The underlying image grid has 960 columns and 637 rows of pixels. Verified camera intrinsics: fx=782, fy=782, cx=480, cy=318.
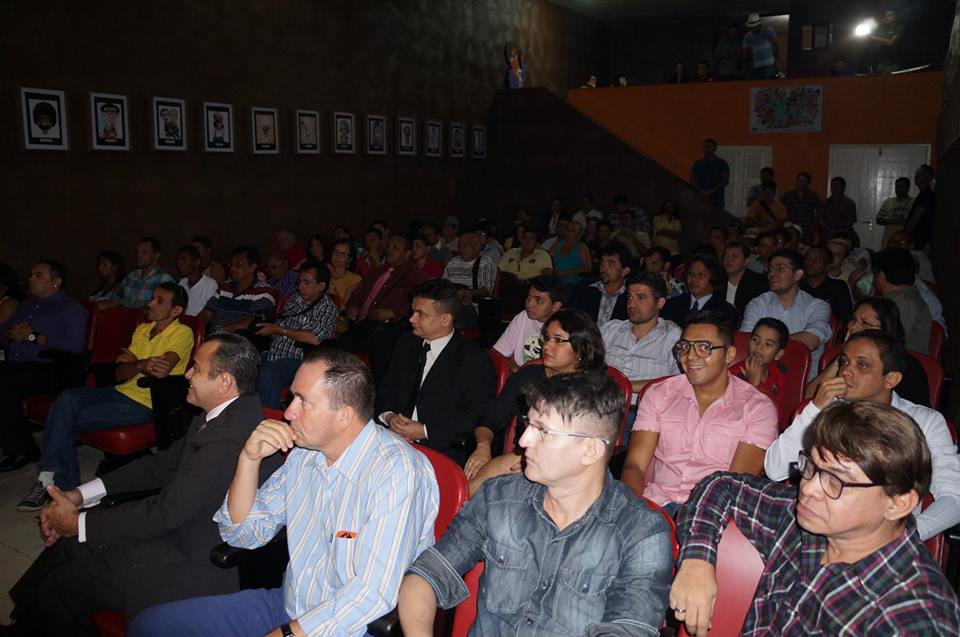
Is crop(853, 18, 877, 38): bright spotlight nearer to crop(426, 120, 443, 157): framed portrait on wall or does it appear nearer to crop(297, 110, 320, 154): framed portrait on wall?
crop(426, 120, 443, 157): framed portrait on wall

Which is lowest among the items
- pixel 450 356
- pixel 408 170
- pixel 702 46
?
pixel 450 356

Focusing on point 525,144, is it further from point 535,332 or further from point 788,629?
point 788,629

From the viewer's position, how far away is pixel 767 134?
12.6 metres

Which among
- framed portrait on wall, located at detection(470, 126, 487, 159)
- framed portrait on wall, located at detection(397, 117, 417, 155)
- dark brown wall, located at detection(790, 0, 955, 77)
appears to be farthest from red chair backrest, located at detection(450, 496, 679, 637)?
dark brown wall, located at detection(790, 0, 955, 77)

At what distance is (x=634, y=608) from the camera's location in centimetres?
170

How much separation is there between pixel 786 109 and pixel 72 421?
11531 millimetres

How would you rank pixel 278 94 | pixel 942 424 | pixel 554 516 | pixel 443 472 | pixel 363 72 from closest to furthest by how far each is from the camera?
pixel 554 516 → pixel 443 472 → pixel 942 424 → pixel 278 94 → pixel 363 72

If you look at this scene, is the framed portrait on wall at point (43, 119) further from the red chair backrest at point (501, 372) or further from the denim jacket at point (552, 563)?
the denim jacket at point (552, 563)

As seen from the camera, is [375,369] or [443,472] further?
[375,369]

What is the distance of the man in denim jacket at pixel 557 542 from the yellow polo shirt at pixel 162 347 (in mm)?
2934

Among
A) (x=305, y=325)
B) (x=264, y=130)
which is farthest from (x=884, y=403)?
(x=264, y=130)

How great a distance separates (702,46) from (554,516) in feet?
57.3

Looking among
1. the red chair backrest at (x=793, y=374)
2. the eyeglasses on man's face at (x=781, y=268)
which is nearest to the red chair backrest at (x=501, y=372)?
the red chair backrest at (x=793, y=374)

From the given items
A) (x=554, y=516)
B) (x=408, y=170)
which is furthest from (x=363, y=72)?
(x=554, y=516)
